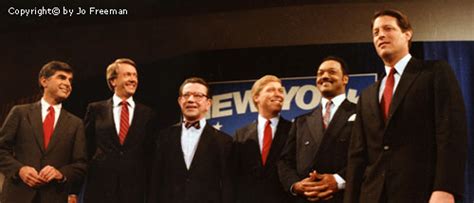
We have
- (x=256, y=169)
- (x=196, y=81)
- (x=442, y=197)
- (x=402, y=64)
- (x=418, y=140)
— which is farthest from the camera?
(x=196, y=81)

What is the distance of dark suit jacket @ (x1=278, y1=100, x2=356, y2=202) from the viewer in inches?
82.0

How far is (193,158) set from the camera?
2.30m

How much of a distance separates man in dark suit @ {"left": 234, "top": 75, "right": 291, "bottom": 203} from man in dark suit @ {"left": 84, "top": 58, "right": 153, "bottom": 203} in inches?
15.3

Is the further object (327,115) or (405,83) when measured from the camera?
(327,115)

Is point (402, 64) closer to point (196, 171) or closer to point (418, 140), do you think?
point (418, 140)

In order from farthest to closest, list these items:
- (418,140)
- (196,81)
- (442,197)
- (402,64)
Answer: (196,81)
(402,64)
(418,140)
(442,197)

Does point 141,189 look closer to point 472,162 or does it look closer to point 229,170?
point 229,170

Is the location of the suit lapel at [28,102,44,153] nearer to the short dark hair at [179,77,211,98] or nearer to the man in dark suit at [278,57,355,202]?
the short dark hair at [179,77,211,98]

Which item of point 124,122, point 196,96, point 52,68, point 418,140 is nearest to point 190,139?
point 196,96

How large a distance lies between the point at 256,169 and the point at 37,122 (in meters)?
0.91

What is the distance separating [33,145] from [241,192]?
0.85 metres

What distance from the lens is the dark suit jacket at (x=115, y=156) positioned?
2318 millimetres

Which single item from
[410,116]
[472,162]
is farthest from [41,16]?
[472,162]

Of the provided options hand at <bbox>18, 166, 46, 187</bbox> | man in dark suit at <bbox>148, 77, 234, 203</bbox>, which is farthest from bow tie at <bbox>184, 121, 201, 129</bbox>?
hand at <bbox>18, 166, 46, 187</bbox>
